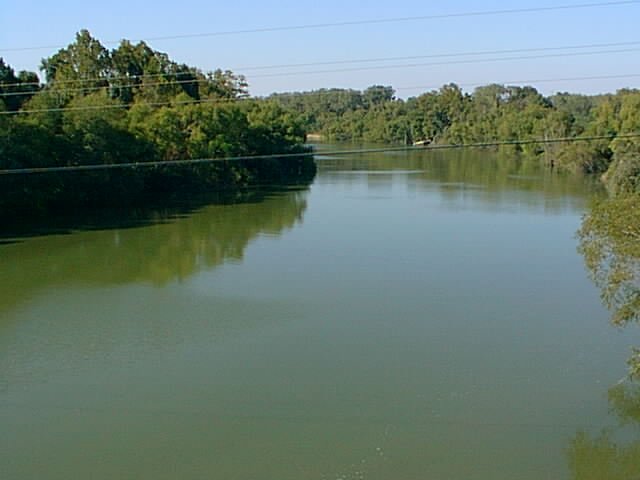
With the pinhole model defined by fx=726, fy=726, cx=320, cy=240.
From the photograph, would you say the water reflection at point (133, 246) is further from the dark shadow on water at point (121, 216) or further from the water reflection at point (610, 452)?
the water reflection at point (610, 452)

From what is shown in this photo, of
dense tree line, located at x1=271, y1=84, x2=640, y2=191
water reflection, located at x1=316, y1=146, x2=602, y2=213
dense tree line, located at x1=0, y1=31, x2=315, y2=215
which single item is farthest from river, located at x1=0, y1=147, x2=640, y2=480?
dense tree line, located at x1=271, y1=84, x2=640, y2=191

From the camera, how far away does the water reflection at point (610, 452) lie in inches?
247

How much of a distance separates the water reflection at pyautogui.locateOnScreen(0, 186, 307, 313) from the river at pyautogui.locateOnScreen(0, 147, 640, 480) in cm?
9

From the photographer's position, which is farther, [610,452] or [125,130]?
[125,130]

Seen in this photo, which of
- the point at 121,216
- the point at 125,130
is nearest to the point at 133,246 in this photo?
the point at 121,216

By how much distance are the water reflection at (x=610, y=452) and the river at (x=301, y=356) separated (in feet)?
0.18

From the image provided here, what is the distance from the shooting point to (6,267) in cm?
1366

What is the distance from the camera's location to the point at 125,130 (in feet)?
76.7

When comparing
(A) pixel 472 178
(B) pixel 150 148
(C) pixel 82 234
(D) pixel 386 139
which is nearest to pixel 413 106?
(D) pixel 386 139

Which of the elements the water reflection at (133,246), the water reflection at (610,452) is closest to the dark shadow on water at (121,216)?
the water reflection at (133,246)

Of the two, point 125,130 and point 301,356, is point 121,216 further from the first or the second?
point 301,356

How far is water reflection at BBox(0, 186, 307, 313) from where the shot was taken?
1305cm

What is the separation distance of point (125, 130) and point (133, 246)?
8.40m

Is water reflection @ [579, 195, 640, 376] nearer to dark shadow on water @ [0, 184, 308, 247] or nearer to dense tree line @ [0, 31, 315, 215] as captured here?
dark shadow on water @ [0, 184, 308, 247]
